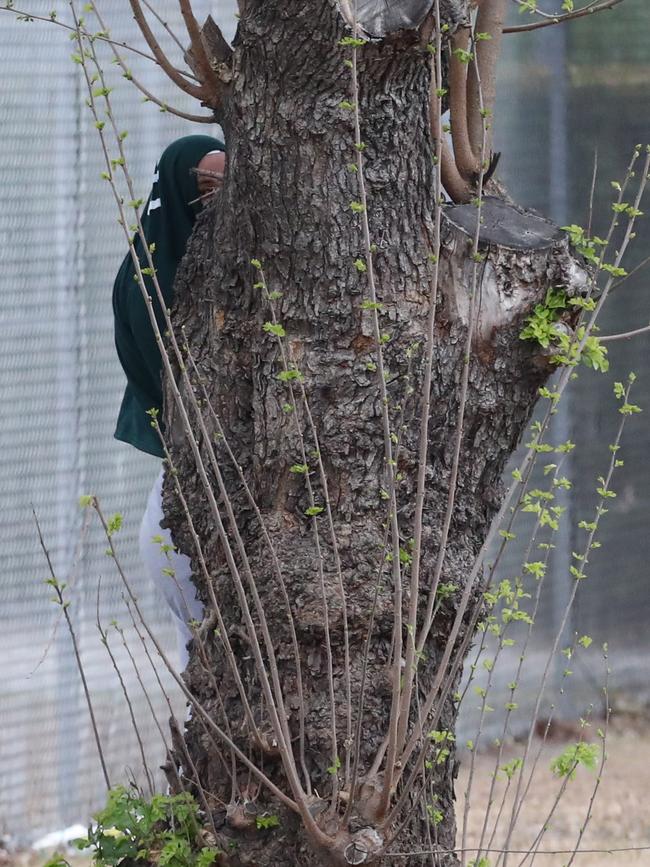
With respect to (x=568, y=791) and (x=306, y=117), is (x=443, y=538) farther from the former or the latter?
(x=568, y=791)

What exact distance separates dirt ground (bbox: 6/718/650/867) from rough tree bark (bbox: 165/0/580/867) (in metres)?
2.00

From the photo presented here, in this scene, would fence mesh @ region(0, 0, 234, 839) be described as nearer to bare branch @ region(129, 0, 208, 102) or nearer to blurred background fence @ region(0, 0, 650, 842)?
blurred background fence @ region(0, 0, 650, 842)

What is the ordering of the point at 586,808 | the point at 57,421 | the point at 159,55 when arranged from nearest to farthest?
the point at 159,55 < the point at 57,421 < the point at 586,808

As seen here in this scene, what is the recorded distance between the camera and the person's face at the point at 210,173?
297cm

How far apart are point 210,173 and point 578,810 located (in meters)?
3.27

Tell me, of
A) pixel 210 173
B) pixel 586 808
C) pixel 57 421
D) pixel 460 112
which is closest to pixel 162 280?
pixel 210 173

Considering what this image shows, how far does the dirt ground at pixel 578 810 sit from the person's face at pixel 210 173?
2.32 m

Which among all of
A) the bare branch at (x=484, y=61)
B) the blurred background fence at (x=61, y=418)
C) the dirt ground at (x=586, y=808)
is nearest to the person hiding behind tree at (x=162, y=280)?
the bare branch at (x=484, y=61)

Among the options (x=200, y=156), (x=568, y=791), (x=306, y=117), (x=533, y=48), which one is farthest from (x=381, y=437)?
(x=533, y=48)

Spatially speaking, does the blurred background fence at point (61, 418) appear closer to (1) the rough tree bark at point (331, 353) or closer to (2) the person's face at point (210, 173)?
(2) the person's face at point (210, 173)

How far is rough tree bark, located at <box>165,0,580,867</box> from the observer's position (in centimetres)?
219

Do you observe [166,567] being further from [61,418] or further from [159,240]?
[61,418]

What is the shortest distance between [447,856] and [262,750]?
42 cm

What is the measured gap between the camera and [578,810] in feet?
16.5
